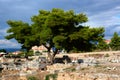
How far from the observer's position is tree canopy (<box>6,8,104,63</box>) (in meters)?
34.5

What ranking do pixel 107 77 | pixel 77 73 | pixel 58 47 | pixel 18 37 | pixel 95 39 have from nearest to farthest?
1. pixel 107 77
2. pixel 77 73
3. pixel 58 47
4. pixel 95 39
5. pixel 18 37

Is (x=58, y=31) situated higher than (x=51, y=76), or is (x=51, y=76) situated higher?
(x=58, y=31)

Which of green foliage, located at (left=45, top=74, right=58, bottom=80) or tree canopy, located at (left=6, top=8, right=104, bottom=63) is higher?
tree canopy, located at (left=6, top=8, right=104, bottom=63)

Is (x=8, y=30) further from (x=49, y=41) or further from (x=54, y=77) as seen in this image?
(x=54, y=77)

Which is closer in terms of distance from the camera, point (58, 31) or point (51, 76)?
point (51, 76)

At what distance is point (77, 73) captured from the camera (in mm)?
19797

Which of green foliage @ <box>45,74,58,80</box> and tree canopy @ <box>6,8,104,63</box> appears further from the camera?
tree canopy @ <box>6,8,104,63</box>

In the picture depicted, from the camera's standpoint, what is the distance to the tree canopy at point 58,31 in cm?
3453

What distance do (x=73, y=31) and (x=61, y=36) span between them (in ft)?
7.00

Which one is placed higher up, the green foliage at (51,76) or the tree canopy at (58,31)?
the tree canopy at (58,31)

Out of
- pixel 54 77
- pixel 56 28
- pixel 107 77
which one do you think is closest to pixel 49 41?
pixel 56 28

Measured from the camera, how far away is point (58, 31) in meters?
35.3

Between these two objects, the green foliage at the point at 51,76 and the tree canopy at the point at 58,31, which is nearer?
the green foliage at the point at 51,76

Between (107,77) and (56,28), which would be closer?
(107,77)
